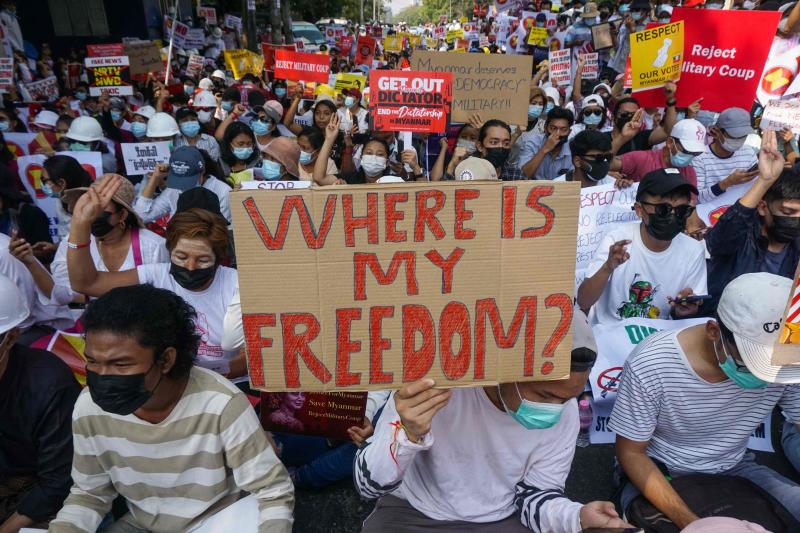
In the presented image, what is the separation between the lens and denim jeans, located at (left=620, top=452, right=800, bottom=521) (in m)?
2.27

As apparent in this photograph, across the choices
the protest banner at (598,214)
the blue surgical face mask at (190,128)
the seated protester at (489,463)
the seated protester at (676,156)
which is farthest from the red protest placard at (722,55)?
the blue surgical face mask at (190,128)


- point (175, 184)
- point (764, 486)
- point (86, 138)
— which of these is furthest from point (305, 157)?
point (764, 486)

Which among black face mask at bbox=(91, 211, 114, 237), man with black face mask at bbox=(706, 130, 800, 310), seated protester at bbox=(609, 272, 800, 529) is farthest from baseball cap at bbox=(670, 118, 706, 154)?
black face mask at bbox=(91, 211, 114, 237)

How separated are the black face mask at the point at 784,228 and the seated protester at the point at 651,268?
409 mm

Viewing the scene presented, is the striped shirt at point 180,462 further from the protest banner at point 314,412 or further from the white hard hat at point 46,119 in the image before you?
the white hard hat at point 46,119

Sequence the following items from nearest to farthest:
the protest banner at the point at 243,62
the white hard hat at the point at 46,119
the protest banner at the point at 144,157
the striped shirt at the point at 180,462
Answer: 1. the striped shirt at the point at 180,462
2. the protest banner at the point at 144,157
3. the white hard hat at the point at 46,119
4. the protest banner at the point at 243,62

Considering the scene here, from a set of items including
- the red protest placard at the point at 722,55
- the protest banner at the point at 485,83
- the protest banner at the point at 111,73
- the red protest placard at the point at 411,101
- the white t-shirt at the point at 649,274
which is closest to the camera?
the white t-shirt at the point at 649,274

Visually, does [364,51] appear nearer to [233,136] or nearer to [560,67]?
[560,67]

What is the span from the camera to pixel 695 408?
225cm

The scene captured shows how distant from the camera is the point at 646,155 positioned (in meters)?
5.01

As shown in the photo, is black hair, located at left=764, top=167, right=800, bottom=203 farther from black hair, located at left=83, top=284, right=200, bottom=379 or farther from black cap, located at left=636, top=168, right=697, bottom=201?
black hair, located at left=83, top=284, right=200, bottom=379

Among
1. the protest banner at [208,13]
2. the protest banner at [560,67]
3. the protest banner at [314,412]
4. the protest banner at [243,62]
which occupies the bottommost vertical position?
the protest banner at [314,412]

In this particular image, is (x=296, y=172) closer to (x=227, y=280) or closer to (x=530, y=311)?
(x=227, y=280)

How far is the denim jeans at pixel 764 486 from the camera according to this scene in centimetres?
227
